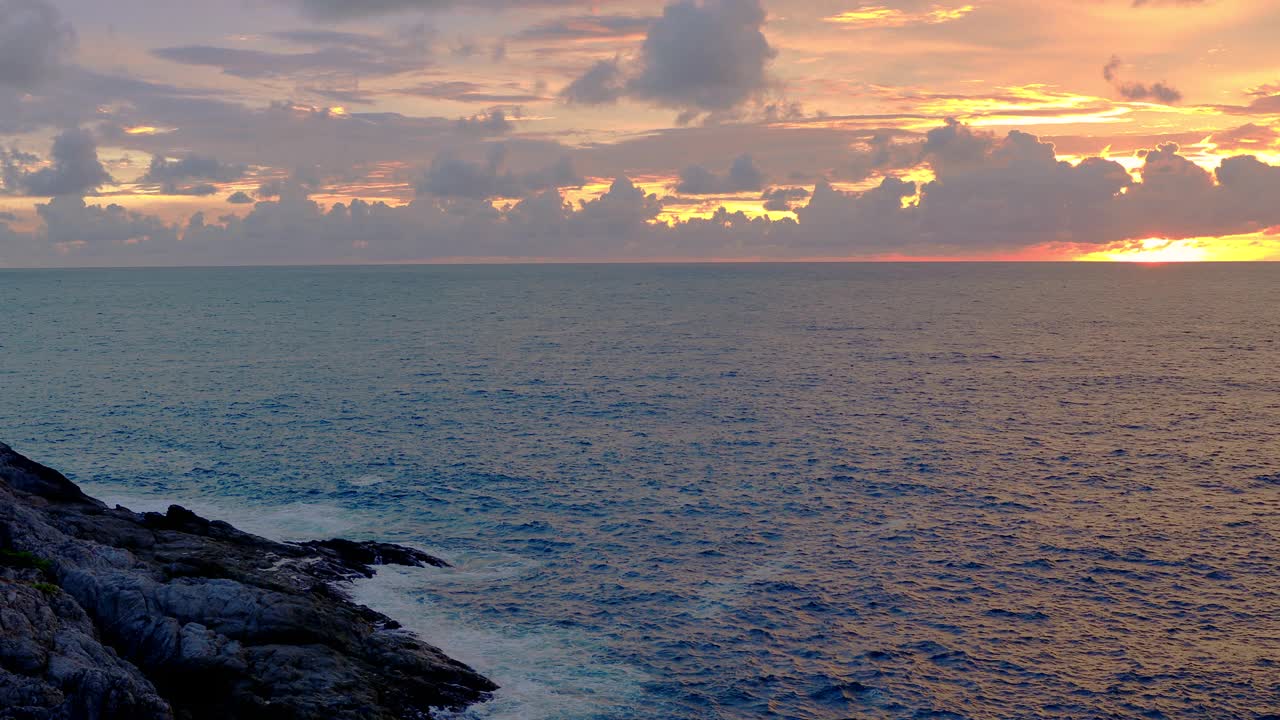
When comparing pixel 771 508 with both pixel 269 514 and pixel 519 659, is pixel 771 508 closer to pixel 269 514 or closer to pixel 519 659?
pixel 519 659

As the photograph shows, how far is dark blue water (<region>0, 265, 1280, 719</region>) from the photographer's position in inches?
1635

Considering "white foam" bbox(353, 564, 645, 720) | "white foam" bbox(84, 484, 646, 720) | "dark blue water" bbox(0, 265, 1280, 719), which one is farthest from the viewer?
"dark blue water" bbox(0, 265, 1280, 719)

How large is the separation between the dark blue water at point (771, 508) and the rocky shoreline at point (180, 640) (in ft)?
13.9

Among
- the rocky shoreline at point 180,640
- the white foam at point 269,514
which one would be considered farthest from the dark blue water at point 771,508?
the rocky shoreline at point 180,640

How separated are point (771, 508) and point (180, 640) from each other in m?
41.7

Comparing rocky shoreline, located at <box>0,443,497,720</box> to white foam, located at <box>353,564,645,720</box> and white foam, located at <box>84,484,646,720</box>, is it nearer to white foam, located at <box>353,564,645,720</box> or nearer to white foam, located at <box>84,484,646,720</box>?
white foam, located at <box>353,564,645,720</box>

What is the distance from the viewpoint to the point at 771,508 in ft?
216

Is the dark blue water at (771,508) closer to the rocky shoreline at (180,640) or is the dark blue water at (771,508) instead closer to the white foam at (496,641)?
the white foam at (496,641)

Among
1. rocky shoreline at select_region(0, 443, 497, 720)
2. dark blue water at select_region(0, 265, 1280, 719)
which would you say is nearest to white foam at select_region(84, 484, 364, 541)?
dark blue water at select_region(0, 265, 1280, 719)

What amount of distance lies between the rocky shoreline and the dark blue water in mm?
4239

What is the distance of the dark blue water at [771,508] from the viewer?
4153 cm

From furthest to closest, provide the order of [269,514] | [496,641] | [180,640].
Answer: [269,514] < [496,641] < [180,640]

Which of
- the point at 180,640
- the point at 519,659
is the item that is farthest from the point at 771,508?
the point at 180,640

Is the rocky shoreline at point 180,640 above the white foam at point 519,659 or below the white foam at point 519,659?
above
